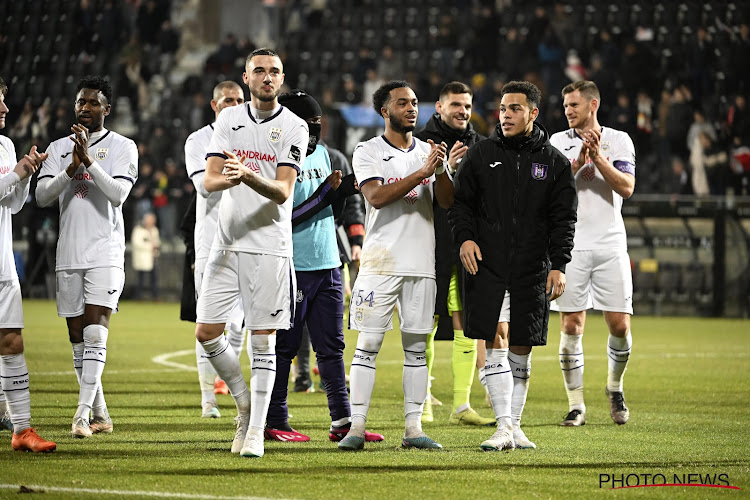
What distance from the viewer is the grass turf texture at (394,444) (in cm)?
580

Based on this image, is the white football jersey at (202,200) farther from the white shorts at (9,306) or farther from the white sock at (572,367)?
the white sock at (572,367)

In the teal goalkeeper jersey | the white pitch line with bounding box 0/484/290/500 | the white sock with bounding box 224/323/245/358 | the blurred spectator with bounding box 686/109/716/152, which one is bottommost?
the white pitch line with bounding box 0/484/290/500

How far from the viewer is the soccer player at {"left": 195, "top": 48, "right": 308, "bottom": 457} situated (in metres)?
6.80

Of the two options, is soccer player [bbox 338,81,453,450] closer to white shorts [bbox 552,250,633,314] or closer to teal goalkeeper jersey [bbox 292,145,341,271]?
teal goalkeeper jersey [bbox 292,145,341,271]

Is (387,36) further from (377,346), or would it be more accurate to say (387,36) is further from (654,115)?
(377,346)

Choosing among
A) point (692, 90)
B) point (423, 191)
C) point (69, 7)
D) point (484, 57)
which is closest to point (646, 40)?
point (692, 90)

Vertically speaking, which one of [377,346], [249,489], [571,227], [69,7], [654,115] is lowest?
[249,489]

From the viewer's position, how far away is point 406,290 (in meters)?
7.22

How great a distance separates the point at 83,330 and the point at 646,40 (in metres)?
18.5

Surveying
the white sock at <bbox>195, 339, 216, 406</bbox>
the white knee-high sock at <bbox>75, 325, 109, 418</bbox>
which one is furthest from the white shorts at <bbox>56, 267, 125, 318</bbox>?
the white sock at <bbox>195, 339, 216, 406</bbox>

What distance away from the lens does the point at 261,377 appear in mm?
6816

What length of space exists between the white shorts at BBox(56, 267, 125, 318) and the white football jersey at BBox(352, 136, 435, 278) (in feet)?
6.05

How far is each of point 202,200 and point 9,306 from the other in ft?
6.96

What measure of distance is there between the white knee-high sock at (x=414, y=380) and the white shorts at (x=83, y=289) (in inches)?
84.3
